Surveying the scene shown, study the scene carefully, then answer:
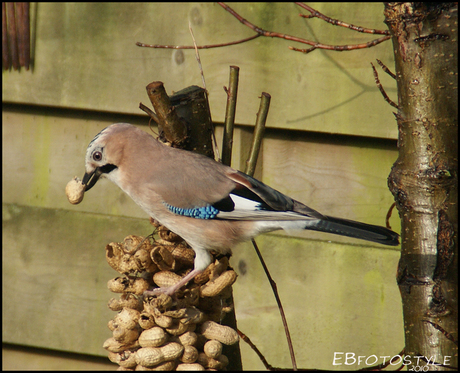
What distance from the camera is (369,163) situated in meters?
1.83

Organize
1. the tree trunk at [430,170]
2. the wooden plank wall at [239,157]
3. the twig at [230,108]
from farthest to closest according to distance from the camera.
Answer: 1. the wooden plank wall at [239,157]
2. the twig at [230,108]
3. the tree trunk at [430,170]

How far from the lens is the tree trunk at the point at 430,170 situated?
39.1 inches

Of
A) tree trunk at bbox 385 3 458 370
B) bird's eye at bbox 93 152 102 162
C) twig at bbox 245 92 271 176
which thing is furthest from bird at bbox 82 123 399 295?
tree trunk at bbox 385 3 458 370

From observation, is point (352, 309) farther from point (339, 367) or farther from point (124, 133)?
point (124, 133)

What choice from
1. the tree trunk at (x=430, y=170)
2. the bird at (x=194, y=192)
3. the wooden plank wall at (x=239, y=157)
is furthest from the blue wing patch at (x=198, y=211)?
the tree trunk at (x=430, y=170)

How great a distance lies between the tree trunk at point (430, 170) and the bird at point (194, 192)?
0.38 metres

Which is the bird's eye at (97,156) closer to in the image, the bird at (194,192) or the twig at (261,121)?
the bird at (194,192)

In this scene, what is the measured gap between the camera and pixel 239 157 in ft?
6.06

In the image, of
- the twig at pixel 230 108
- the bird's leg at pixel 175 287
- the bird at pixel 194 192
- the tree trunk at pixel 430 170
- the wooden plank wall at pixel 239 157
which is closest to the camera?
the tree trunk at pixel 430 170

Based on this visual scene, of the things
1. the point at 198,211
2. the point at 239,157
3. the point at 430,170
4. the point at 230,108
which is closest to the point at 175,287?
the point at 198,211

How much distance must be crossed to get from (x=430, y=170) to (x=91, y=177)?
925 mm

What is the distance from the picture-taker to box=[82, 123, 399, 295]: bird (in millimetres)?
1423

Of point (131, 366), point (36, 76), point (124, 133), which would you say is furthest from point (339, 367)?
point (36, 76)

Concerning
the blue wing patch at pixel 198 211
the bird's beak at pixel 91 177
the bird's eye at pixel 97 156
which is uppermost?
the bird's eye at pixel 97 156
